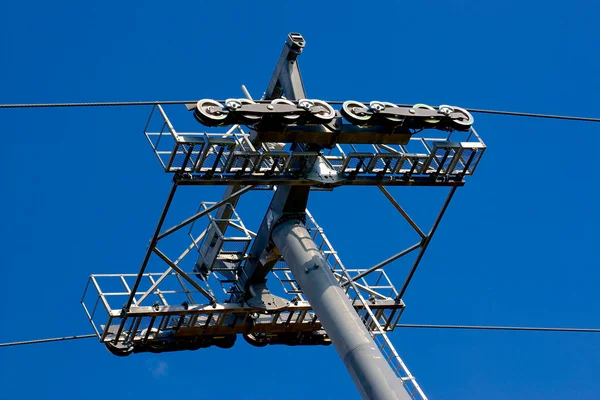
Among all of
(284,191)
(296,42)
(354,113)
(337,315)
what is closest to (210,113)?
(354,113)

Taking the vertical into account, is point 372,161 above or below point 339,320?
above

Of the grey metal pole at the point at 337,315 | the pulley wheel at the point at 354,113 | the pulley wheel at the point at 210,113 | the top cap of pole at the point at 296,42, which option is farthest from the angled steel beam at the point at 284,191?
the pulley wheel at the point at 210,113

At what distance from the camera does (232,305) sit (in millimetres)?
72688

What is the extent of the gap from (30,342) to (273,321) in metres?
9.31

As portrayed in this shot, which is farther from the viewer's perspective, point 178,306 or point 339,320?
point 178,306

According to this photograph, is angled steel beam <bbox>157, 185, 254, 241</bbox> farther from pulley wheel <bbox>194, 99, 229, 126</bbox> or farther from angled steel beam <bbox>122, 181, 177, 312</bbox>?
pulley wheel <bbox>194, 99, 229, 126</bbox>

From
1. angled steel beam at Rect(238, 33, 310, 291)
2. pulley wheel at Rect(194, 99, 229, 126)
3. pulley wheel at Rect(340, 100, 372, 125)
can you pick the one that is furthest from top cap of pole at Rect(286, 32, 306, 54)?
pulley wheel at Rect(194, 99, 229, 126)

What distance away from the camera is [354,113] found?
67.2 m

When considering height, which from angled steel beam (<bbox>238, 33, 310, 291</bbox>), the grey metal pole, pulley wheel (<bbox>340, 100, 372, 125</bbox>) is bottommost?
the grey metal pole

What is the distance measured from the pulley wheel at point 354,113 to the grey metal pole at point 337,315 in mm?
4932

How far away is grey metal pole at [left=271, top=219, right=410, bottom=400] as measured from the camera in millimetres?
63781

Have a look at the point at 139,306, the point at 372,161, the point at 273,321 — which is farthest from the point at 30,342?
the point at 372,161

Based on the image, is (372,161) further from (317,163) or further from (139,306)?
(139,306)

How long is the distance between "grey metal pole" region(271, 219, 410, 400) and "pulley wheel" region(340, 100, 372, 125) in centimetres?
493
